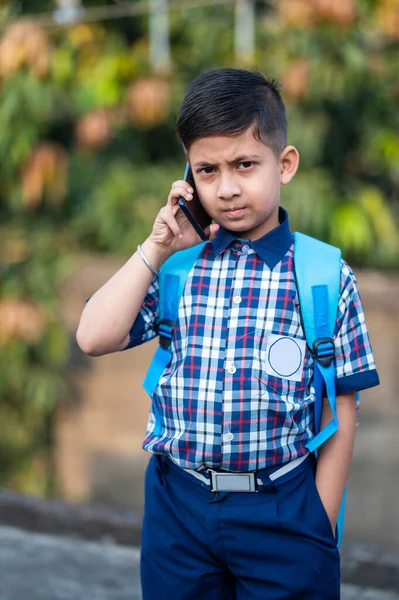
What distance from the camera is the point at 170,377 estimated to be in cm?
209

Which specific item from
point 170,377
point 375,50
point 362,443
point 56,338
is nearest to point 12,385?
point 56,338

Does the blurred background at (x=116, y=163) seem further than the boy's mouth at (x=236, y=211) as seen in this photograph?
Yes

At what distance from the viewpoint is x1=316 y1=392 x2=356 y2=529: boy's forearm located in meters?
2.10

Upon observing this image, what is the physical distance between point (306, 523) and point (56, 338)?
4301 mm

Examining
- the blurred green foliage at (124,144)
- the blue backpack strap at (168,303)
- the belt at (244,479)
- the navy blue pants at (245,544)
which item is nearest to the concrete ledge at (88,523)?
the blurred green foliage at (124,144)

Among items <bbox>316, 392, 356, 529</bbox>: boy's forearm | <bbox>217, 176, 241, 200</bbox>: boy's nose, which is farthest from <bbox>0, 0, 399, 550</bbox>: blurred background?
<bbox>217, 176, 241, 200</bbox>: boy's nose

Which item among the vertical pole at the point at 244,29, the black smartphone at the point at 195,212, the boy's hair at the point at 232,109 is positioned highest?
the vertical pole at the point at 244,29

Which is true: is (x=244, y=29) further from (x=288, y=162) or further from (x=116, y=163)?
(x=288, y=162)

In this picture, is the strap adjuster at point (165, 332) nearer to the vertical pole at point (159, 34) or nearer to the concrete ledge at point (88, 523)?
the concrete ledge at point (88, 523)

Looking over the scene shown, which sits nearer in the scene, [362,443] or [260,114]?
[260,114]

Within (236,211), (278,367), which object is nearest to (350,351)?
(278,367)

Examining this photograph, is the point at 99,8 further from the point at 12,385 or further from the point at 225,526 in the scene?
the point at 225,526

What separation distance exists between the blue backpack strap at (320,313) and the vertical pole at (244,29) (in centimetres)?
395

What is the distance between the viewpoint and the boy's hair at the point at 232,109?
195 centimetres
